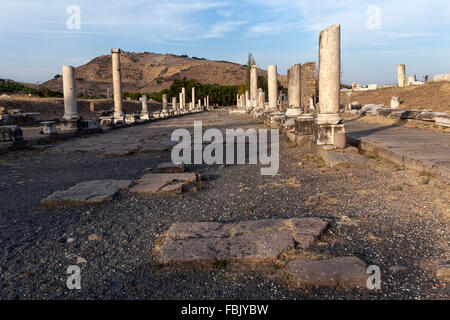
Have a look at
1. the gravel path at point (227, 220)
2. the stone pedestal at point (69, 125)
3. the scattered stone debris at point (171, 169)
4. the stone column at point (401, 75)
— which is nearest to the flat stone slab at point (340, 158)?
the gravel path at point (227, 220)

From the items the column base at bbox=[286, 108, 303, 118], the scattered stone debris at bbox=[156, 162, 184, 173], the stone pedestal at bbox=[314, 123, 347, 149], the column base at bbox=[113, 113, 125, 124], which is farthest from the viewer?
the column base at bbox=[113, 113, 125, 124]

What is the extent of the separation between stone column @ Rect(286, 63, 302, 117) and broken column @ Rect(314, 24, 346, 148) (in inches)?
164

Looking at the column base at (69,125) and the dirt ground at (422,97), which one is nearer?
the column base at (69,125)

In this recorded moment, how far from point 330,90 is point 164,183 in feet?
13.0

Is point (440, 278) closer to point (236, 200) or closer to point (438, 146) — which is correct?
point (236, 200)

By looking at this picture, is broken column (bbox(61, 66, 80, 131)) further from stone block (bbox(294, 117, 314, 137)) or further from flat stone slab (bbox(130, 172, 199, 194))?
flat stone slab (bbox(130, 172, 199, 194))

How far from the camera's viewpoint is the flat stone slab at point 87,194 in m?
4.04

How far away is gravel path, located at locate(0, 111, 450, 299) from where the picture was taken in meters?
2.21

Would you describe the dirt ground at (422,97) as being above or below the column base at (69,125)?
above

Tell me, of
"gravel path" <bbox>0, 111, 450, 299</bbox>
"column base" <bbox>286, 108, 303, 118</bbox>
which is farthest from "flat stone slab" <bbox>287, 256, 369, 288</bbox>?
"column base" <bbox>286, 108, 303, 118</bbox>

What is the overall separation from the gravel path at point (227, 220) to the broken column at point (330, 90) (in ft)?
4.12

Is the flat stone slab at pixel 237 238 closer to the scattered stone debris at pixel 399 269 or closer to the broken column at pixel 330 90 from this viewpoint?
the scattered stone debris at pixel 399 269

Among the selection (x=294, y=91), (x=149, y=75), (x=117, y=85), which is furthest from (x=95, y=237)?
(x=149, y=75)

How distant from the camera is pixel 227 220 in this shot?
3.45m
